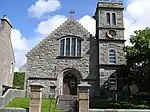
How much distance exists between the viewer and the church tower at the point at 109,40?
1055 inches

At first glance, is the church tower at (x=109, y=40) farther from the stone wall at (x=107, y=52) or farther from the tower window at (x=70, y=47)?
the tower window at (x=70, y=47)

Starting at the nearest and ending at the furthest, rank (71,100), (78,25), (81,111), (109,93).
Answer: (81,111) → (71,100) → (109,93) → (78,25)

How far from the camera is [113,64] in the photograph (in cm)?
2714

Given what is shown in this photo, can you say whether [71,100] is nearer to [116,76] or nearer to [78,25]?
[116,76]

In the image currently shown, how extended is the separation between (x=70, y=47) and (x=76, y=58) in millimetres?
1570

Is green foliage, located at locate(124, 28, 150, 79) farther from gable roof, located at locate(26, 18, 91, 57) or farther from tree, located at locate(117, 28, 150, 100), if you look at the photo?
gable roof, located at locate(26, 18, 91, 57)

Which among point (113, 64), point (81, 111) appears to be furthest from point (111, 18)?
point (81, 111)

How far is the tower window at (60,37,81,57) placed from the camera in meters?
27.8

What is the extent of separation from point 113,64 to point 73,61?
15.9ft

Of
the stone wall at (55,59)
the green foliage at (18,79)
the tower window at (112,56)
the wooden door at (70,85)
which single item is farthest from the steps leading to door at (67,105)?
the green foliage at (18,79)

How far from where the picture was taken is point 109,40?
28.0 meters

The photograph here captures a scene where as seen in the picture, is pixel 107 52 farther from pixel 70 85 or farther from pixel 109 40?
pixel 70 85

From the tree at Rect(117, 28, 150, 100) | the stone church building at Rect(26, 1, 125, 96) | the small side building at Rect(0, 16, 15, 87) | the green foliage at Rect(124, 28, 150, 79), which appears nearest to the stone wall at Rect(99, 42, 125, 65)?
the stone church building at Rect(26, 1, 125, 96)

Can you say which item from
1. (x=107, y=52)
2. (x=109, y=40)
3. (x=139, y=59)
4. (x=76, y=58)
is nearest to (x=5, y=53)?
(x=76, y=58)
